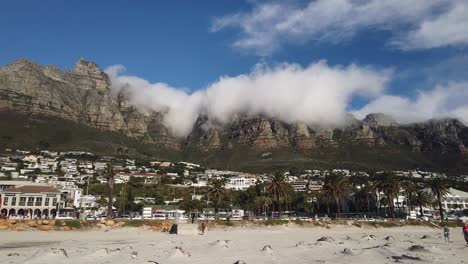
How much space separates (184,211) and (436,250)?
251 feet

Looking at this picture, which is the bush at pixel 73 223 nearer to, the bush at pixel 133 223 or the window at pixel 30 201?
the bush at pixel 133 223

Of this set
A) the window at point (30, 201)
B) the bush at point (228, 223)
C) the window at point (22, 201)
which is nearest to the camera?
the bush at point (228, 223)

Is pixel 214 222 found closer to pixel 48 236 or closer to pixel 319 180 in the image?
pixel 48 236

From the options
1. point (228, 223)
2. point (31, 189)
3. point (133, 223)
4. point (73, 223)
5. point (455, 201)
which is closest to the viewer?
point (73, 223)

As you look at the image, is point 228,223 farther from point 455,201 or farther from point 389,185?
point 455,201

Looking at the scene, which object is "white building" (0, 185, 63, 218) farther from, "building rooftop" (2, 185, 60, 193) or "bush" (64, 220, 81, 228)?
"bush" (64, 220, 81, 228)

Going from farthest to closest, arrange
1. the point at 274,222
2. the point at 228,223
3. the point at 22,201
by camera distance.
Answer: the point at 22,201, the point at 274,222, the point at 228,223

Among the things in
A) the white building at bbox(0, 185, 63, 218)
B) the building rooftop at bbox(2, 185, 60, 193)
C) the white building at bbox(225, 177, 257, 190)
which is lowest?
the white building at bbox(0, 185, 63, 218)

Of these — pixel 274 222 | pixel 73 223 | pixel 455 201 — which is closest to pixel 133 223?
pixel 73 223

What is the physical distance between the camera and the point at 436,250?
82.1 ft

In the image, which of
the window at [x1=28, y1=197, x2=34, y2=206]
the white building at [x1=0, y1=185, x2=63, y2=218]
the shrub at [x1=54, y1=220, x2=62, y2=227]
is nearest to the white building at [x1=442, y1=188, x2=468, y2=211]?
the shrub at [x1=54, y1=220, x2=62, y2=227]

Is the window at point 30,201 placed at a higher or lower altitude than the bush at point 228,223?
higher

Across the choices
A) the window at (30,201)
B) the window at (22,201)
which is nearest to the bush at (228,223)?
the window at (30,201)

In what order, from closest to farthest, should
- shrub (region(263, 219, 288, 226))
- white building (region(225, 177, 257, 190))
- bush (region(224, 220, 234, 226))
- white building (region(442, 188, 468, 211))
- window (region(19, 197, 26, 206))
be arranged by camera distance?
bush (region(224, 220, 234, 226)) → shrub (region(263, 219, 288, 226)) → window (region(19, 197, 26, 206)) → white building (region(442, 188, 468, 211)) → white building (region(225, 177, 257, 190))
